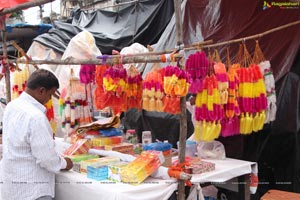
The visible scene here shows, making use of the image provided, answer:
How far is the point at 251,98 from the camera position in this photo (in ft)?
9.86

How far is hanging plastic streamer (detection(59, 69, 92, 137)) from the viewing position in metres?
4.16

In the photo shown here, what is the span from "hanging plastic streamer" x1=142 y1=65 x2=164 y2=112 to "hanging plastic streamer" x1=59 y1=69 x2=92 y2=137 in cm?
126

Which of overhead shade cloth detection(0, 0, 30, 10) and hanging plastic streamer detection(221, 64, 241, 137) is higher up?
overhead shade cloth detection(0, 0, 30, 10)

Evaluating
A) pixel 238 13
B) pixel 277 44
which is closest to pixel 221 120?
pixel 277 44

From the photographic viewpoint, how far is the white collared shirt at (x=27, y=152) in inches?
95.7

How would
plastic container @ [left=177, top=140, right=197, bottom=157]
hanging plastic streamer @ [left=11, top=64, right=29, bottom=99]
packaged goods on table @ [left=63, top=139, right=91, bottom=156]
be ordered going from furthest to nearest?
hanging plastic streamer @ [left=11, top=64, right=29, bottom=99] → plastic container @ [left=177, top=140, right=197, bottom=157] → packaged goods on table @ [left=63, top=139, right=91, bottom=156]

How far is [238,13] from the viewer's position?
3.99 m

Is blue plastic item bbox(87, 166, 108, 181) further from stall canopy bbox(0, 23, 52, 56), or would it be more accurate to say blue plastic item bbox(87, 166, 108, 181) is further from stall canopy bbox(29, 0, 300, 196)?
stall canopy bbox(0, 23, 52, 56)

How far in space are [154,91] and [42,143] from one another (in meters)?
1.15

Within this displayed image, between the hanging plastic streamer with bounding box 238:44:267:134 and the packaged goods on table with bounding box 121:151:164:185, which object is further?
the hanging plastic streamer with bounding box 238:44:267:134

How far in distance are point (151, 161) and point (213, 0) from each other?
248cm

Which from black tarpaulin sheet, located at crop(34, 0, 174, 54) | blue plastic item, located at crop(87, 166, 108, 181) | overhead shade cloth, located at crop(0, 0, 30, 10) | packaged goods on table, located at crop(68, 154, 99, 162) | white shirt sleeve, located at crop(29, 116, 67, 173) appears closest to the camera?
white shirt sleeve, located at crop(29, 116, 67, 173)

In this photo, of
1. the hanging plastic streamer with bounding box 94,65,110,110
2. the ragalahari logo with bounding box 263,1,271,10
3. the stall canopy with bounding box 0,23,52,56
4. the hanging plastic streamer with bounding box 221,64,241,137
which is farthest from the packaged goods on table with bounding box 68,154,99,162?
the stall canopy with bounding box 0,23,52,56

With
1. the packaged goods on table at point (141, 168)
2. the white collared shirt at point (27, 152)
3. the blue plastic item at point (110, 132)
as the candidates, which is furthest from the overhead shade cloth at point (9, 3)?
the packaged goods on table at point (141, 168)
